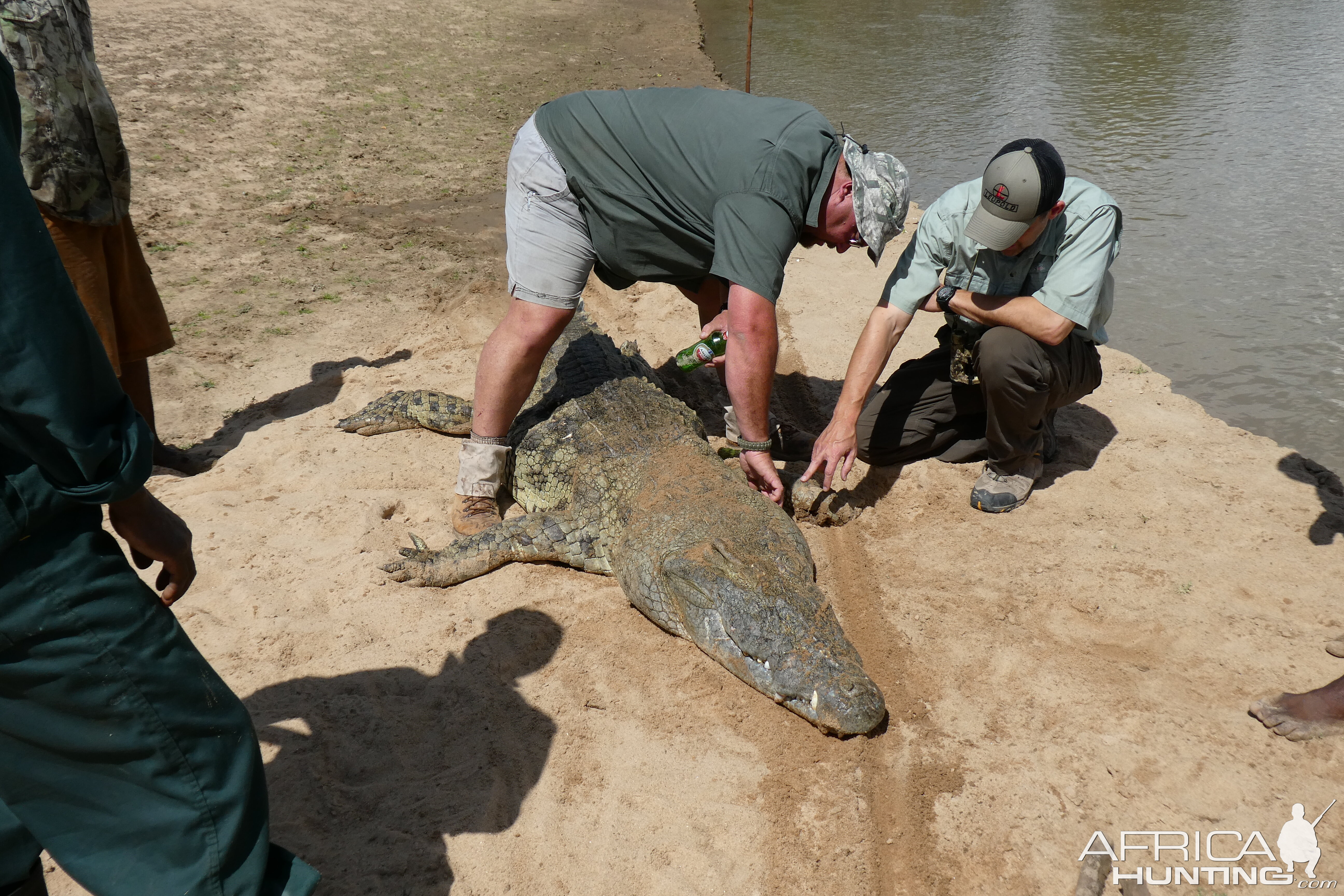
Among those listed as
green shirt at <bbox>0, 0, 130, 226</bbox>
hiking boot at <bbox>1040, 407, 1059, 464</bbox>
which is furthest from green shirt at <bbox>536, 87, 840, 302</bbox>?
green shirt at <bbox>0, 0, 130, 226</bbox>

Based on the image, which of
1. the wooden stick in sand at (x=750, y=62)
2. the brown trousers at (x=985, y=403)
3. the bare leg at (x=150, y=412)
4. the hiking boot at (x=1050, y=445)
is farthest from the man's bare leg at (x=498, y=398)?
the wooden stick in sand at (x=750, y=62)

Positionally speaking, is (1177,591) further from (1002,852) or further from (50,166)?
(50,166)

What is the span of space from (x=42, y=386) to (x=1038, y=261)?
355cm

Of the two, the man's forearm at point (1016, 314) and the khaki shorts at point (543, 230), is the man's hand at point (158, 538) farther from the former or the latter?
the man's forearm at point (1016, 314)

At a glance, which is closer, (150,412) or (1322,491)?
(1322,491)

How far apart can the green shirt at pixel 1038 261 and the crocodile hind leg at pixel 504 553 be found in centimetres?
173

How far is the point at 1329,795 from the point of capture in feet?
8.17

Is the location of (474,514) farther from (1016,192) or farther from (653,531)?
(1016,192)

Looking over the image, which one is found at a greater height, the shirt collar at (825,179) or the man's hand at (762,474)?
the shirt collar at (825,179)

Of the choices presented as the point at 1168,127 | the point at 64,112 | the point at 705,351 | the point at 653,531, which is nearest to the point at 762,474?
the point at 653,531

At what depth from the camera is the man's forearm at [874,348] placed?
3684 mm

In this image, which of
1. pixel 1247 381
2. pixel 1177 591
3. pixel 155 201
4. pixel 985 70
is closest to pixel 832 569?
pixel 1177 591

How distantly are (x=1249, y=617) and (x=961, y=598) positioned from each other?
3.40ft

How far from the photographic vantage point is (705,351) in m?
4.34
